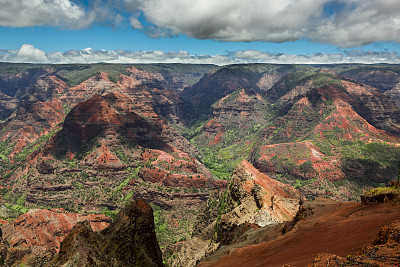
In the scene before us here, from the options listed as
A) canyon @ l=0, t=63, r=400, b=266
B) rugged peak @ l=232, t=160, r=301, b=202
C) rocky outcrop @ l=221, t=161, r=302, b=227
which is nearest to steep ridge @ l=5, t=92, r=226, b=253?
canyon @ l=0, t=63, r=400, b=266

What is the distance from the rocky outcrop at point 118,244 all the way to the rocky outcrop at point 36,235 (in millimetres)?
14728

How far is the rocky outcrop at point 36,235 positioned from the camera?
56.5 m

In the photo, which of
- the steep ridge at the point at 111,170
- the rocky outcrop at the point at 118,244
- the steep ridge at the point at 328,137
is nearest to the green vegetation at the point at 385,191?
the rocky outcrop at the point at 118,244

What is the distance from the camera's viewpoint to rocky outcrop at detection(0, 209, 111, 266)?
56469mm

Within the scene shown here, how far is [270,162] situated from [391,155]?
65.3 meters

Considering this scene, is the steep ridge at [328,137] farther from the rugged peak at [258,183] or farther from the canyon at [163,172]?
the rugged peak at [258,183]

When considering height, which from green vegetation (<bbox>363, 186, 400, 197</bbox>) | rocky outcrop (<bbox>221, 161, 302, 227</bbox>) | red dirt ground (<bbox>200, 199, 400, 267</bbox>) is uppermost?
green vegetation (<bbox>363, 186, 400, 197</bbox>)

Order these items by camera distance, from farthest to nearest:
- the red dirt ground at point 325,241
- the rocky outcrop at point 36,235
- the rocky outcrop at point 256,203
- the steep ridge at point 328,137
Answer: the steep ridge at point 328,137 → the rocky outcrop at point 36,235 → the rocky outcrop at point 256,203 → the red dirt ground at point 325,241

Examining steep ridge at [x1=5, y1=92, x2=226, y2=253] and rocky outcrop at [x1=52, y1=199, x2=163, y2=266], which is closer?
rocky outcrop at [x1=52, y1=199, x2=163, y2=266]

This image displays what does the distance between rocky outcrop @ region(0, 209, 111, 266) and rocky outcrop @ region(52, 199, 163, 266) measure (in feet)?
48.3

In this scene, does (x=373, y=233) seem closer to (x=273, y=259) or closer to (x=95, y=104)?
(x=273, y=259)

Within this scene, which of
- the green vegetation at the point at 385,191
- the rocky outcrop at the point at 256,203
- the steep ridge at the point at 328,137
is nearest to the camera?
the green vegetation at the point at 385,191

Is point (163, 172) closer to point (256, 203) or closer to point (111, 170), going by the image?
point (111, 170)

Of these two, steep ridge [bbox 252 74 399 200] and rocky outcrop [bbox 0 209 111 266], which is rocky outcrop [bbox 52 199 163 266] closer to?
rocky outcrop [bbox 0 209 111 266]
